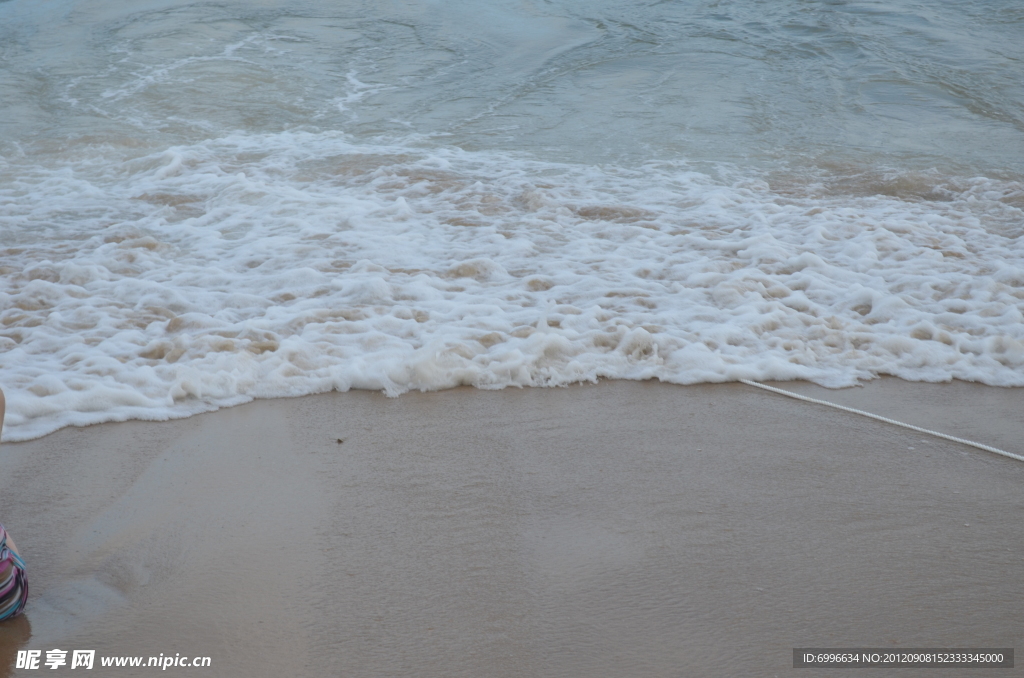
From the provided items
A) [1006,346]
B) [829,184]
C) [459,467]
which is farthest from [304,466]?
[829,184]

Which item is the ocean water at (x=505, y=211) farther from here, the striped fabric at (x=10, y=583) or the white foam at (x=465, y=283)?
the striped fabric at (x=10, y=583)

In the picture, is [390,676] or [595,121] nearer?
[390,676]

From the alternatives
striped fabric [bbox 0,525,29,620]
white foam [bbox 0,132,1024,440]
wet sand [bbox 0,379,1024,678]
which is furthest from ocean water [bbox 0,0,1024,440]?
striped fabric [bbox 0,525,29,620]

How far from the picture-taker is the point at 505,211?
6.08m

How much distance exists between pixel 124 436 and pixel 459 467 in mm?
1394

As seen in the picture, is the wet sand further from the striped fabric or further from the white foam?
the white foam

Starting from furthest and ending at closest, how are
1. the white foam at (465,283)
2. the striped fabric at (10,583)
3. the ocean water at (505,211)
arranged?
the ocean water at (505,211)
the white foam at (465,283)
the striped fabric at (10,583)

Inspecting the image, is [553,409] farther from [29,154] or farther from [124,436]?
[29,154]

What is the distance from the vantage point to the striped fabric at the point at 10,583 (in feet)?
6.97

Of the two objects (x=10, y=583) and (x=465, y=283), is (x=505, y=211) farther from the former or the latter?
(x=10, y=583)

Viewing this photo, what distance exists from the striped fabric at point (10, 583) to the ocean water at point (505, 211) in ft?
3.72

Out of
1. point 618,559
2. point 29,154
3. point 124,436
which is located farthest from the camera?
point 29,154

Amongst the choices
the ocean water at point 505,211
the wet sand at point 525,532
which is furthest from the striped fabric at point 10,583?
the ocean water at point 505,211

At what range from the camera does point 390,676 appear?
6.73 ft
